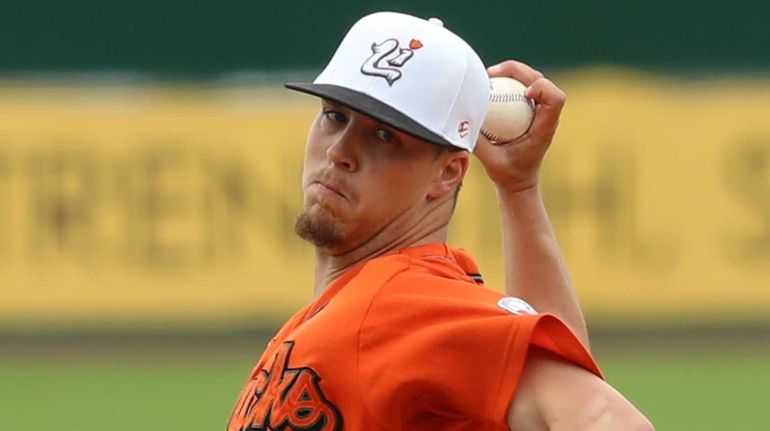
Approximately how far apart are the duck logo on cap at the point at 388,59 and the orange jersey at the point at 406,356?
0.35 m

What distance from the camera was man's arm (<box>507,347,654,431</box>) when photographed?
268 cm

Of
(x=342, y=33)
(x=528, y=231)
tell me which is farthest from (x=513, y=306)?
(x=342, y=33)

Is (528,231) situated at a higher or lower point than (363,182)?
lower

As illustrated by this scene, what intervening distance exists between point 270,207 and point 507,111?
25.5 ft

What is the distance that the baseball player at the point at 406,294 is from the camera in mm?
2768

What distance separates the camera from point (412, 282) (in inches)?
116

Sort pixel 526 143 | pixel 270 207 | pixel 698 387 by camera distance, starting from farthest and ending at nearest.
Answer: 1. pixel 270 207
2. pixel 698 387
3. pixel 526 143

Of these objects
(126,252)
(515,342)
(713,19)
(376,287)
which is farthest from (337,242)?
(713,19)

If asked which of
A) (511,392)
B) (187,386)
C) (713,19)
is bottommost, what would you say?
(187,386)

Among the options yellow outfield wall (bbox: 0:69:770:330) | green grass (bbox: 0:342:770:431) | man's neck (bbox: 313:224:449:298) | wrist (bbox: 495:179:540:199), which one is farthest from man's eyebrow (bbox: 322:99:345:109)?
yellow outfield wall (bbox: 0:69:770:330)

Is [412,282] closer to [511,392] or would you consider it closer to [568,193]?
[511,392]

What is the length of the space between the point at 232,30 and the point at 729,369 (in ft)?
13.5

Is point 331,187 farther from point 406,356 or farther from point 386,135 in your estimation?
point 406,356

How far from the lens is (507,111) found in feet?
11.3
